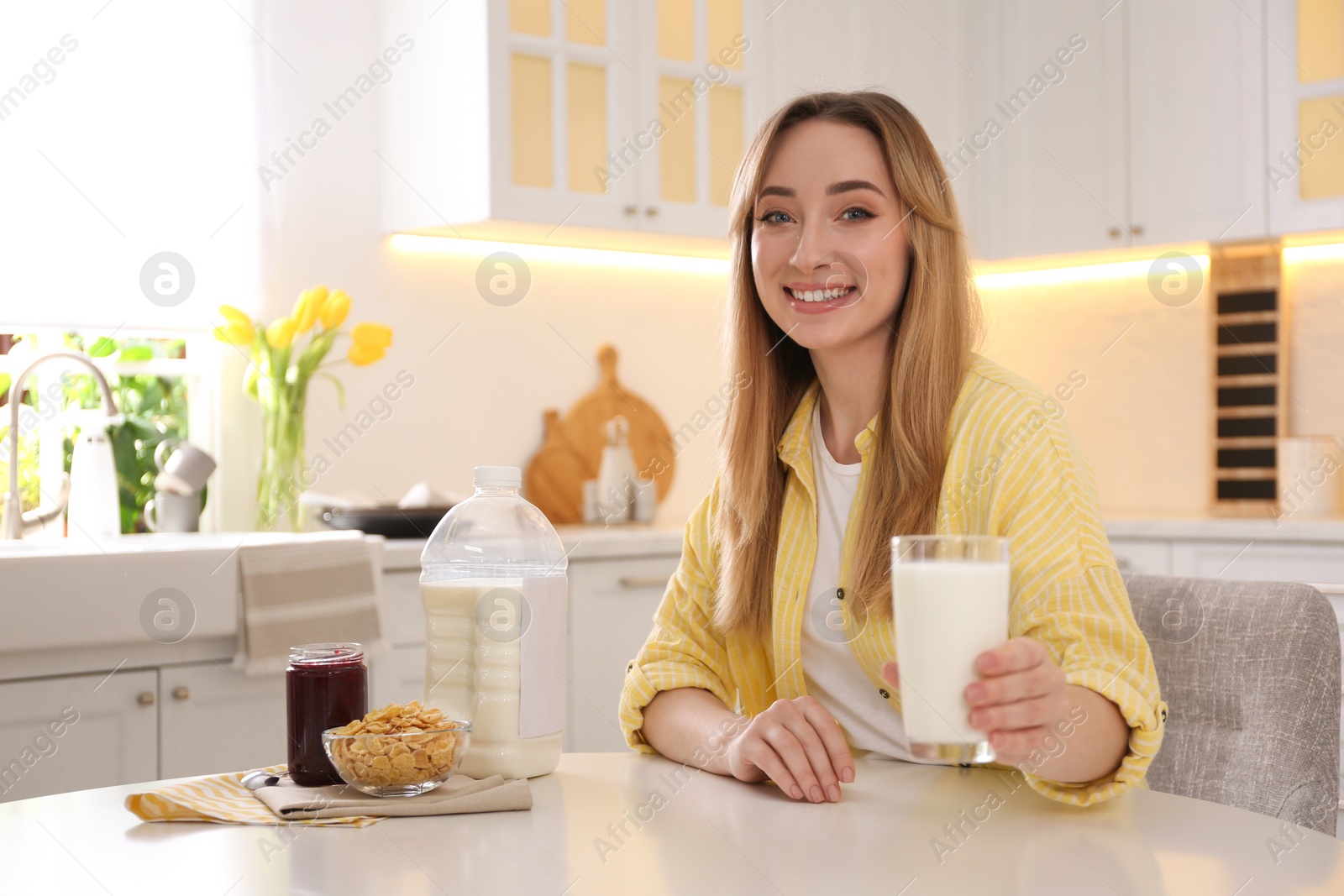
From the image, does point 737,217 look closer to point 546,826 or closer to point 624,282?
point 546,826

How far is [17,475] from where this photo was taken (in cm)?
271

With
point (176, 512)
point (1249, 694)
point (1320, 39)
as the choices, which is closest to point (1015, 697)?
point (1249, 694)

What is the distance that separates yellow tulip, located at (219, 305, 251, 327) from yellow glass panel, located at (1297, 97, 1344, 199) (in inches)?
107

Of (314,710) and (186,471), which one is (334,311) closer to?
(186,471)

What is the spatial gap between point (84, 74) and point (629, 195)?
135 cm

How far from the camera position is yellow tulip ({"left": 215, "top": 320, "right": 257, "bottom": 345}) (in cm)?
294

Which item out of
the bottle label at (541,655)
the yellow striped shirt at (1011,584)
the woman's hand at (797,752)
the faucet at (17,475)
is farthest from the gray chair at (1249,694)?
the faucet at (17,475)

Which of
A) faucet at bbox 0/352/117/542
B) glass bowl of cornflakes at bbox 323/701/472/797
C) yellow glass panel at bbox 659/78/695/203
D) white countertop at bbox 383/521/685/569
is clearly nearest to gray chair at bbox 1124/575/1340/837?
glass bowl of cornflakes at bbox 323/701/472/797

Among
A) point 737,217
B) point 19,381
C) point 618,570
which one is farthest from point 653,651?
point 19,381

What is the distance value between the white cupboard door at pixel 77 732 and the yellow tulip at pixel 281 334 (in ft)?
3.03

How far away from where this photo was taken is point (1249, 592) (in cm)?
136

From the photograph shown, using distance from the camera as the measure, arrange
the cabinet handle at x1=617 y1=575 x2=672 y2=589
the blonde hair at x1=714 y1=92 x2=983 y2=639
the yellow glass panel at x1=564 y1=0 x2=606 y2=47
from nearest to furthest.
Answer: the blonde hair at x1=714 y1=92 x2=983 y2=639
the cabinet handle at x1=617 y1=575 x2=672 y2=589
the yellow glass panel at x1=564 y1=0 x2=606 y2=47

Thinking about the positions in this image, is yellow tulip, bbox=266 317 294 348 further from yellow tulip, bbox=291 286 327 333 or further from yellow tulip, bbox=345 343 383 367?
yellow tulip, bbox=345 343 383 367

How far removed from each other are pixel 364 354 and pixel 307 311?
0.54 feet
